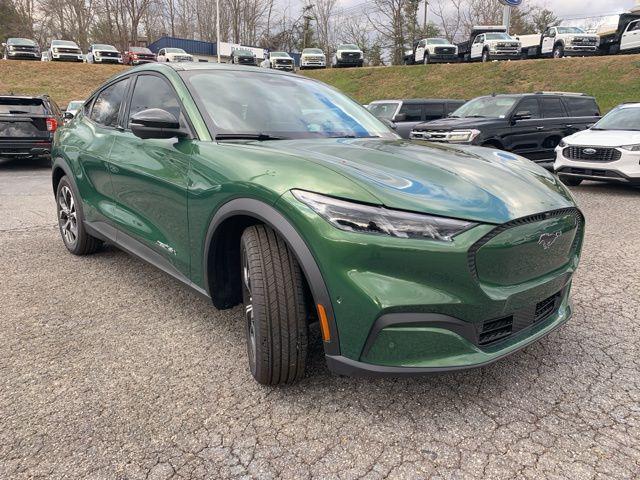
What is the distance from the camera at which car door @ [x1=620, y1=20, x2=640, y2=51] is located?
2244 cm

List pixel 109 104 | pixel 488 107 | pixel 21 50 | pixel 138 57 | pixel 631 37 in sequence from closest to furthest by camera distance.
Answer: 1. pixel 109 104
2. pixel 488 107
3. pixel 631 37
4. pixel 21 50
5. pixel 138 57

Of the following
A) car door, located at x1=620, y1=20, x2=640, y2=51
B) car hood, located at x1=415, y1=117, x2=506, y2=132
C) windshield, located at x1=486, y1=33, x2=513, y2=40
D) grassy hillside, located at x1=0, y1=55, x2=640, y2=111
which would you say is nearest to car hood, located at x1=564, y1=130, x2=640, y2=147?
car hood, located at x1=415, y1=117, x2=506, y2=132

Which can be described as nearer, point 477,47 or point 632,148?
point 632,148

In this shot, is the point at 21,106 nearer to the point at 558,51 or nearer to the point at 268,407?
the point at 268,407

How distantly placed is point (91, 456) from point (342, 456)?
3.30 feet

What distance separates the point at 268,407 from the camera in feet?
7.57

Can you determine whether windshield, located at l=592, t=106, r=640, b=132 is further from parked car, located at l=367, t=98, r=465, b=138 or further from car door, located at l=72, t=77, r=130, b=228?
car door, located at l=72, t=77, r=130, b=228

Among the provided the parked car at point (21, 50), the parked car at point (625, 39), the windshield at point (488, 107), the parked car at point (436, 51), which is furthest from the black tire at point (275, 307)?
the parked car at point (21, 50)

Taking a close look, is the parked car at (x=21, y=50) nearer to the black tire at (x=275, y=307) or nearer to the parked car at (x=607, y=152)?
the parked car at (x=607, y=152)

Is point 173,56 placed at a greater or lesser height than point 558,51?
greater

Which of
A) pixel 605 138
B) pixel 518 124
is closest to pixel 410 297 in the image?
pixel 605 138

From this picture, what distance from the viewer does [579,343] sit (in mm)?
2910

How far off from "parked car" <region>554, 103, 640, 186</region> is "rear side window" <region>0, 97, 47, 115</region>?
10.8 meters

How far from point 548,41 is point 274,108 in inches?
1078
